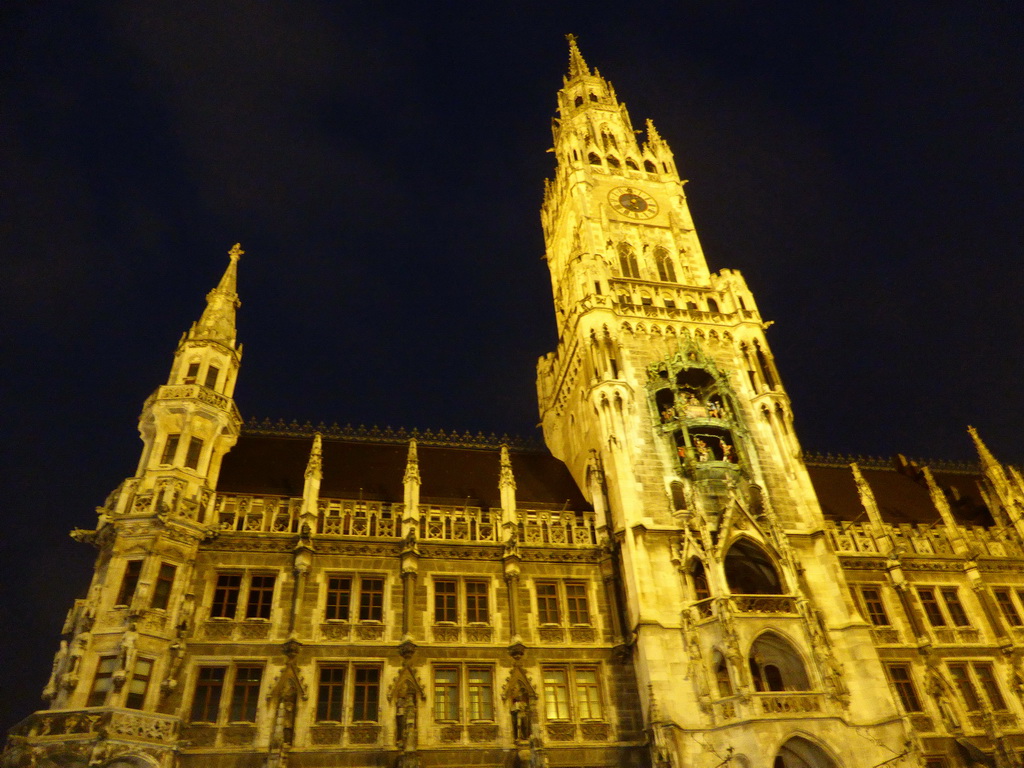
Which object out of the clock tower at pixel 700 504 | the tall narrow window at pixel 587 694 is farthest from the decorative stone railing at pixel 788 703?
the tall narrow window at pixel 587 694

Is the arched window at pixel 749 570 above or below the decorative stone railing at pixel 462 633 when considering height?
above

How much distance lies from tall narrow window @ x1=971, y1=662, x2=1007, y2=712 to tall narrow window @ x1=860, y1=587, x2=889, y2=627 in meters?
3.90

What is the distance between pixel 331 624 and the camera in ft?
88.4

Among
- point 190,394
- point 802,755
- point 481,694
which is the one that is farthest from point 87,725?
point 802,755

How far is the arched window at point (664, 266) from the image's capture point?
137 ft

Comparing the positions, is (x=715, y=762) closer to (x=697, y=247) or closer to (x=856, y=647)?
(x=856, y=647)

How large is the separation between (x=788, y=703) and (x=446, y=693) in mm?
11687

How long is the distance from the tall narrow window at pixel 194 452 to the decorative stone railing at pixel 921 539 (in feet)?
86.9

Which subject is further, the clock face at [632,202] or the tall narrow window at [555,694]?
the clock face at [632,202]

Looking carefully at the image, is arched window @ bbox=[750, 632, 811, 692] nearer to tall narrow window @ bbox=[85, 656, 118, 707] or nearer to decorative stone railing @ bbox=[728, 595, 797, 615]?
decorative stone railing @ bbox=[728, 595, 797, 615]

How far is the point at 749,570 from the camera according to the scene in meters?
31.0

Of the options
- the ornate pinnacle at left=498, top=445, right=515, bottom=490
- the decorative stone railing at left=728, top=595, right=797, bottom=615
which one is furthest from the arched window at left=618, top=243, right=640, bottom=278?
the decorative stone railing at left=728, top=595, right=797, bottom=615

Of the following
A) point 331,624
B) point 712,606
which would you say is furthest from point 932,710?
point 331,624

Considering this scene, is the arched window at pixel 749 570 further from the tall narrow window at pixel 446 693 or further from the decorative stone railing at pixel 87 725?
the decorative stone railing at pixel 87 725
